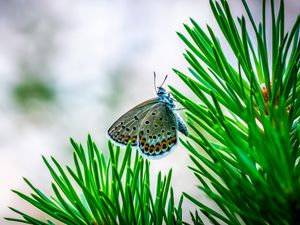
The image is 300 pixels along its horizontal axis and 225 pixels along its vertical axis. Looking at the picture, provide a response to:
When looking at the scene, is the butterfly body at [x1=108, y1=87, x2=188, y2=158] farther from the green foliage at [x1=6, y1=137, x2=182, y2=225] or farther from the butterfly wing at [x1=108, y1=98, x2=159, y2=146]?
the green foliage at [x1=6, y1=137, x2=182, y2=225]

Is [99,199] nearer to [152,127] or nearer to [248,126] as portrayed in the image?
[248,126]

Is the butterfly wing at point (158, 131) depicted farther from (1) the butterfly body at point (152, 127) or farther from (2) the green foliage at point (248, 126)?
(2) the green foliage at point (248, 126)

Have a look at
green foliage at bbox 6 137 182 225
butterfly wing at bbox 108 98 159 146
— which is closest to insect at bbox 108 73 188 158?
butterfly wing at bbox 108 98 159 146

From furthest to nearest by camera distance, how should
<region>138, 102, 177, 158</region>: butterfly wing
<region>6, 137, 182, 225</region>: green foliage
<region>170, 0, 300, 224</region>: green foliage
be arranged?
<region>138, 102, 177, 158</region>: butterfly wing
<region>6, 137, 182, 225</region>: green foliage
<region>170, 0, 300, 224</region>: green foliage

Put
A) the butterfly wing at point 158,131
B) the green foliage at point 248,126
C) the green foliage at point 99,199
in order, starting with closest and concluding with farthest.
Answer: the green foliage at point 248,126 < the green foliage at point 99,199 < the butterfly wing at point 158,131

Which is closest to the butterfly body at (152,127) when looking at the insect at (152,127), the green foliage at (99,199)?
the insect at (152,127)

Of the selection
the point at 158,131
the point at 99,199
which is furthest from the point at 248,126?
the point at 158,131

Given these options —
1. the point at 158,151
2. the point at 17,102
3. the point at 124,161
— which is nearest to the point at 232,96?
the point at 124,161

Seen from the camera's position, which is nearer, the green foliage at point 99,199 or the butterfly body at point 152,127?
the green foliage at point 99,199
